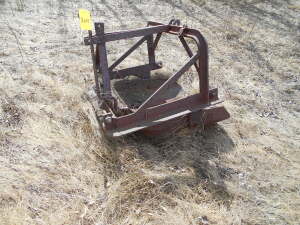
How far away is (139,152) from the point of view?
10.3ft

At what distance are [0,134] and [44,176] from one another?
0.87 metres

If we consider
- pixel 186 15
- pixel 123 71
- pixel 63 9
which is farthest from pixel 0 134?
pixel 186 15

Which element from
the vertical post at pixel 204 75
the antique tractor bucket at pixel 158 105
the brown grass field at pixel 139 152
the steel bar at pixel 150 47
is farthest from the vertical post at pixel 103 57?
the steel bar at pixel 150 47

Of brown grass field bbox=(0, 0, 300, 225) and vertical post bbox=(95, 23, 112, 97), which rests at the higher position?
vertical post bbox=(95, 23, 112, 97)

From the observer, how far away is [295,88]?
4.88 metres

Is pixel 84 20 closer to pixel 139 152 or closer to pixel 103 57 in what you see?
pixel 103 57

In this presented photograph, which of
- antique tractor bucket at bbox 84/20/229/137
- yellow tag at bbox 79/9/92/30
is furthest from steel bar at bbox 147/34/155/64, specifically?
yellow tag at bbox 79/9/92/30

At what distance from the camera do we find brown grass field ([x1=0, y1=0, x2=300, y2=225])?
263cm

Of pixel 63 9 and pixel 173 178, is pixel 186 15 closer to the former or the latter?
pixel 63 9

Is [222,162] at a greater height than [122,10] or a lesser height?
lesser

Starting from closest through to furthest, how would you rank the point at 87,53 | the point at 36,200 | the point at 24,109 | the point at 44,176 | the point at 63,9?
the point at 36,200
the point at 44,176
the point at 24,109
the point at 87,53
the point at 63,9

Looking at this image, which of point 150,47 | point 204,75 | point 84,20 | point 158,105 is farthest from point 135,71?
point 84,20

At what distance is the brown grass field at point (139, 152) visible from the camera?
263 centimetres

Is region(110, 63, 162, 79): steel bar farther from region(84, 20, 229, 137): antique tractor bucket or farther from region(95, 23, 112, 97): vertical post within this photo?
region(95, 23, 112, 97): vertical post
